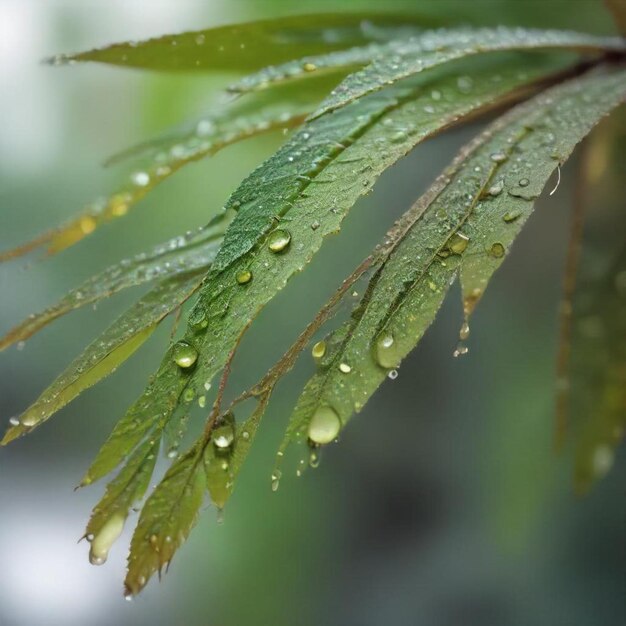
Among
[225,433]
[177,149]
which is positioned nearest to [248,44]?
[177,149]

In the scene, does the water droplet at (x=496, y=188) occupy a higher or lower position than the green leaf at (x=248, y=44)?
lower

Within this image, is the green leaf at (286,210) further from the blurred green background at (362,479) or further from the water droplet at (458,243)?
the blurred green background at (362,479)

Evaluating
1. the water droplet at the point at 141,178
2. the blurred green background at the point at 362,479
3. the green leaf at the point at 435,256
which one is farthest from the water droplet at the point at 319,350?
the blurred green background at the point at 362,479

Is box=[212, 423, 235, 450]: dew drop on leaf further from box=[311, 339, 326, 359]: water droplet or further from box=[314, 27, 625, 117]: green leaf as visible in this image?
box=[314, 27, 625, 117]: green leaf

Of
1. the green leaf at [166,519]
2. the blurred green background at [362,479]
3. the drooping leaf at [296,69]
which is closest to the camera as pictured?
the green leaf at [166,519]

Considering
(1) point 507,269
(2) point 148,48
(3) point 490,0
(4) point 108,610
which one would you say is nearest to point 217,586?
(4) point 108,610

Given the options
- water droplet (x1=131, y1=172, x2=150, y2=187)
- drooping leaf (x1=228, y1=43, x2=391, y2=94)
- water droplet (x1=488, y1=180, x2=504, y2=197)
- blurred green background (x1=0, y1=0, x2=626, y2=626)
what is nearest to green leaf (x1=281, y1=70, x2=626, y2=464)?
water droplet (x1=488, y1=180, x2=504, y2=197)

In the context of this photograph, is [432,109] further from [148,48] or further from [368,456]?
[368,456]
